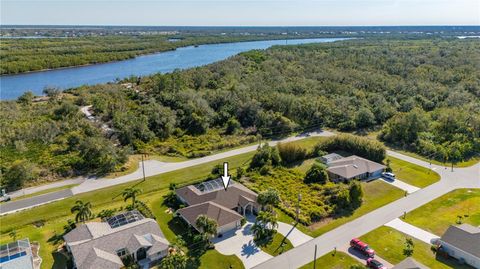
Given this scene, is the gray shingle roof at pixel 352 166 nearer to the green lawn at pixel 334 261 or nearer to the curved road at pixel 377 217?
the curved road at pixel 377 217

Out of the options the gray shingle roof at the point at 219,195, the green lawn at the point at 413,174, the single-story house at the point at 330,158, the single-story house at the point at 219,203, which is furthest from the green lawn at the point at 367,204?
the single-story house at the point at 330,158

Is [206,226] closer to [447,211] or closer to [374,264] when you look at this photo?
[374,264]

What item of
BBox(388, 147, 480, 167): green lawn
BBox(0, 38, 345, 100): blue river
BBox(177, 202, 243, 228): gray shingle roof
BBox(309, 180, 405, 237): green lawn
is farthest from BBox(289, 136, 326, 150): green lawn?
BBox(0, 38, 345, 100): blue river

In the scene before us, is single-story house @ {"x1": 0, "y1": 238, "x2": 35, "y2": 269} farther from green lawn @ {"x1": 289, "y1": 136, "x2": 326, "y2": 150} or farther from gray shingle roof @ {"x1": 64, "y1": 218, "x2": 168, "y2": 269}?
green lawn @ {"x1": 289, "y1": 136, "x2": 326, "y2": 150}

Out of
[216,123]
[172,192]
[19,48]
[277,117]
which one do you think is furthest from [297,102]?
[19,48]

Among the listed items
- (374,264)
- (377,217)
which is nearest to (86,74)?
(377,217)

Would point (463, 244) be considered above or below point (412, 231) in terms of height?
above
